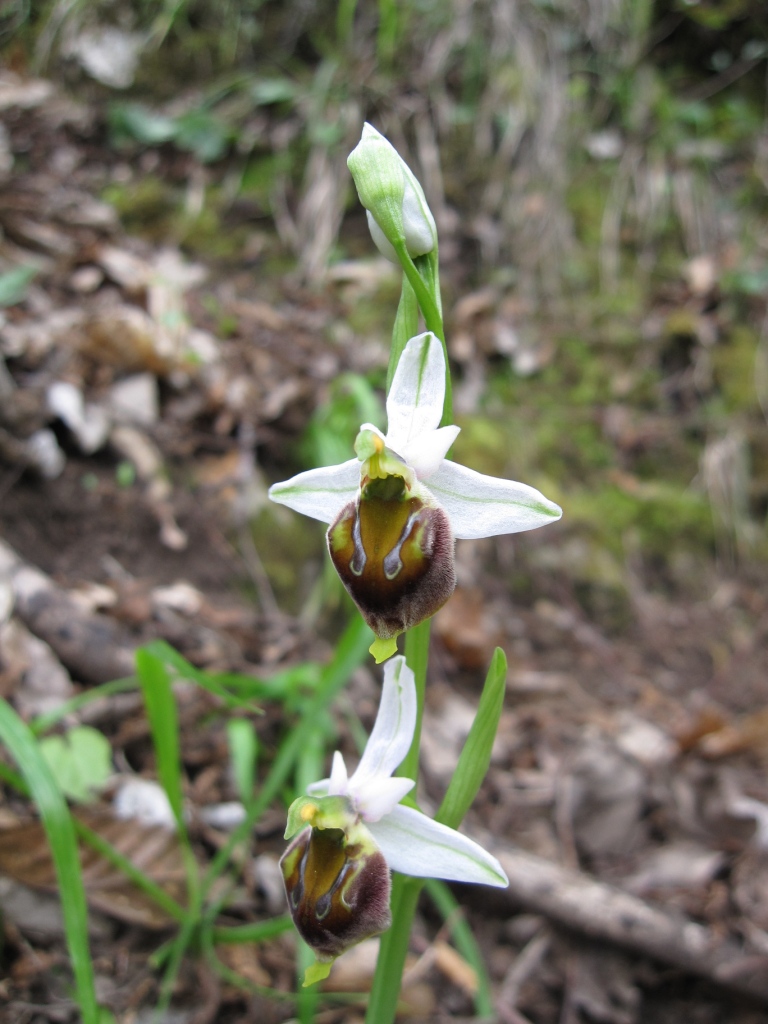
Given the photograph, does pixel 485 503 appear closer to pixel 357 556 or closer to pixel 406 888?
pixel 357 556

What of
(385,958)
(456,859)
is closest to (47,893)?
(385,958)

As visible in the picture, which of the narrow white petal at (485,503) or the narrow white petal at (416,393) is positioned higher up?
the narrow white petal at (416,393)

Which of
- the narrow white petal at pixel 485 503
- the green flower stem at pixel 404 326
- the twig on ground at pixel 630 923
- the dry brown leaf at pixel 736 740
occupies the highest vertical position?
the green flower stem at pixel 404 326

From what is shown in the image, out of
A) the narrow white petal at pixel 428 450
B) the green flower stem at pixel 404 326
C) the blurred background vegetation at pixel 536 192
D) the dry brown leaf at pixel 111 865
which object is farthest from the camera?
the blurred background vegetation at pixel 536 192

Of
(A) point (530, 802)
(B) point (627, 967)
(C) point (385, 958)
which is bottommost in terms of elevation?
(B) point (627, 967)

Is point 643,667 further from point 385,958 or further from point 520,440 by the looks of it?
point 385,958

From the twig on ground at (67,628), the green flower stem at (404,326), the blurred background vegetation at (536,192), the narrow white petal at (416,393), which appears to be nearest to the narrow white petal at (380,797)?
the narrow white petal at (416,393)

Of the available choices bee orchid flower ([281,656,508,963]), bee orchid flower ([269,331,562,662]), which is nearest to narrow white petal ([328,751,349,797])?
bee orchid flower ([281,656,508,963])

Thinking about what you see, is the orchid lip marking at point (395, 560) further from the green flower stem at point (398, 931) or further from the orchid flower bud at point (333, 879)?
the orchid flower bud at point (333, 879)
